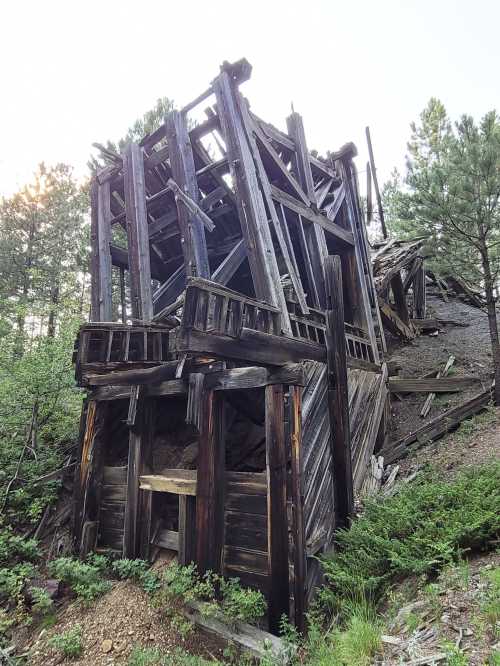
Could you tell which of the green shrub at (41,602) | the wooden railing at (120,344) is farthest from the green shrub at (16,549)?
the wooden railing at (120,344)

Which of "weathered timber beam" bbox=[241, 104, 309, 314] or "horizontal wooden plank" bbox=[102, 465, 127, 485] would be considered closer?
"horizontal wooden plank" bbox=[102, 465, 127, 485]

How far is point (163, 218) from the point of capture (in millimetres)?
10023

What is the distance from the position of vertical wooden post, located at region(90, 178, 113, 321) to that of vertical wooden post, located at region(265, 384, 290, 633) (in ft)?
18.8

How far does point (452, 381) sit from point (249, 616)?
7947 millimetres

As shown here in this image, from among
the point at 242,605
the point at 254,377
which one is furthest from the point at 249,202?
the point at 242,605

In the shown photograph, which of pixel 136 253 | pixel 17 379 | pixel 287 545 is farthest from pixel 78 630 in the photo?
pixel 136 253

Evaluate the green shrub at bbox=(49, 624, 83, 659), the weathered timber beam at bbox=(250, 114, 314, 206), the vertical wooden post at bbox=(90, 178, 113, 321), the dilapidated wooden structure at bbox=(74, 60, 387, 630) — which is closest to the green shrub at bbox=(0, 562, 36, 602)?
the dilapidated wooden structure at bbox=(74, 60, 387, 630)

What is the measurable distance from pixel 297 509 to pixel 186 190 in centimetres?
635

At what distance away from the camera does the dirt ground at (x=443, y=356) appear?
953cm

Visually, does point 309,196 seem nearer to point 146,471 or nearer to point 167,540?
point 146,471

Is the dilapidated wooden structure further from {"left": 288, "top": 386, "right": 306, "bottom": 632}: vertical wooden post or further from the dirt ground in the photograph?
the dirt ground

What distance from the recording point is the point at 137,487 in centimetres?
619

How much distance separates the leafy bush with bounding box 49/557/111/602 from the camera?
534cm

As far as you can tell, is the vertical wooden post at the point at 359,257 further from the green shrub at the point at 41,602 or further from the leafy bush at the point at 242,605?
the green shrub at the point at 41,602
